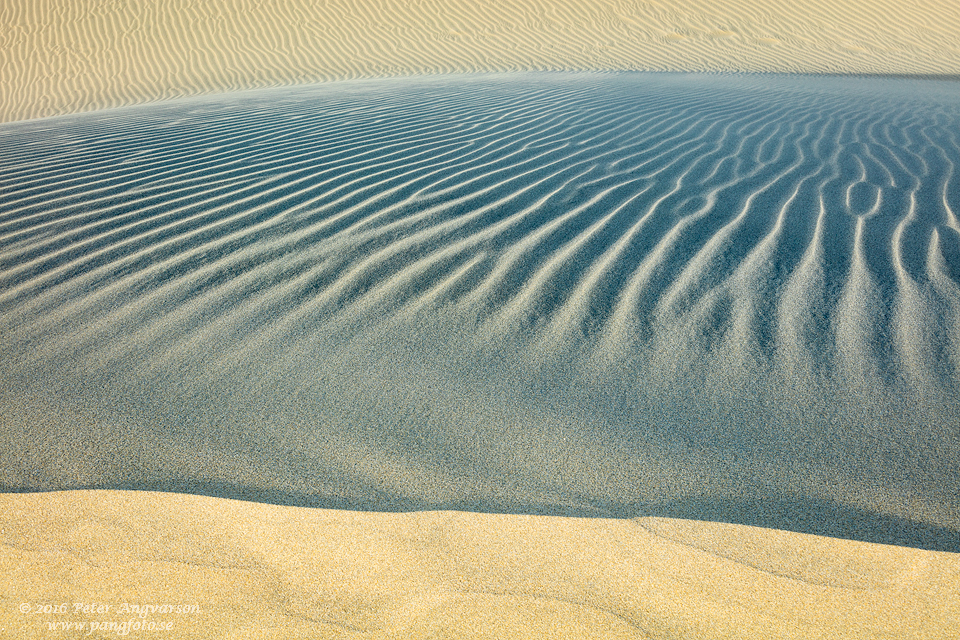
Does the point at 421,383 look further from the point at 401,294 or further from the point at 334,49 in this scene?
the point at 334,49

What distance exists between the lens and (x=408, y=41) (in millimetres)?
13109

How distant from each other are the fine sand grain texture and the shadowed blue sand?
0.25ft

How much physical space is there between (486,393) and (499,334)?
12.2 inches

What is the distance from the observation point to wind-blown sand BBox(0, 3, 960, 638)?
1102 millimetres

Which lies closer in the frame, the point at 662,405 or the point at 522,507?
the point at 522,507

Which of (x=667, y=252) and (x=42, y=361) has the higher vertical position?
(x=667, y=252)

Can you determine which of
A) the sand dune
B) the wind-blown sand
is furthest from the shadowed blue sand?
the sand dune

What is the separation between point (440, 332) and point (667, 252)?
1.10 m

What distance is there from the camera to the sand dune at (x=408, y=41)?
35.4 ft

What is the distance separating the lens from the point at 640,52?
472 inches

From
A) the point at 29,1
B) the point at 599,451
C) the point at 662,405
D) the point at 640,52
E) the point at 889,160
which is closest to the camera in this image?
the point at 599,451

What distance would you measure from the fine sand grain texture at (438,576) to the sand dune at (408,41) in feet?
34.8

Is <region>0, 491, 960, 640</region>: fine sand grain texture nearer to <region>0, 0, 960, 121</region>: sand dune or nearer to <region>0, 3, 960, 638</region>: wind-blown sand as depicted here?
<region>0, 3, 960, 638</region>: wind-blown sand

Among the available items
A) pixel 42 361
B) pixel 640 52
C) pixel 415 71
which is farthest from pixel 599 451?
pixel 640 52
